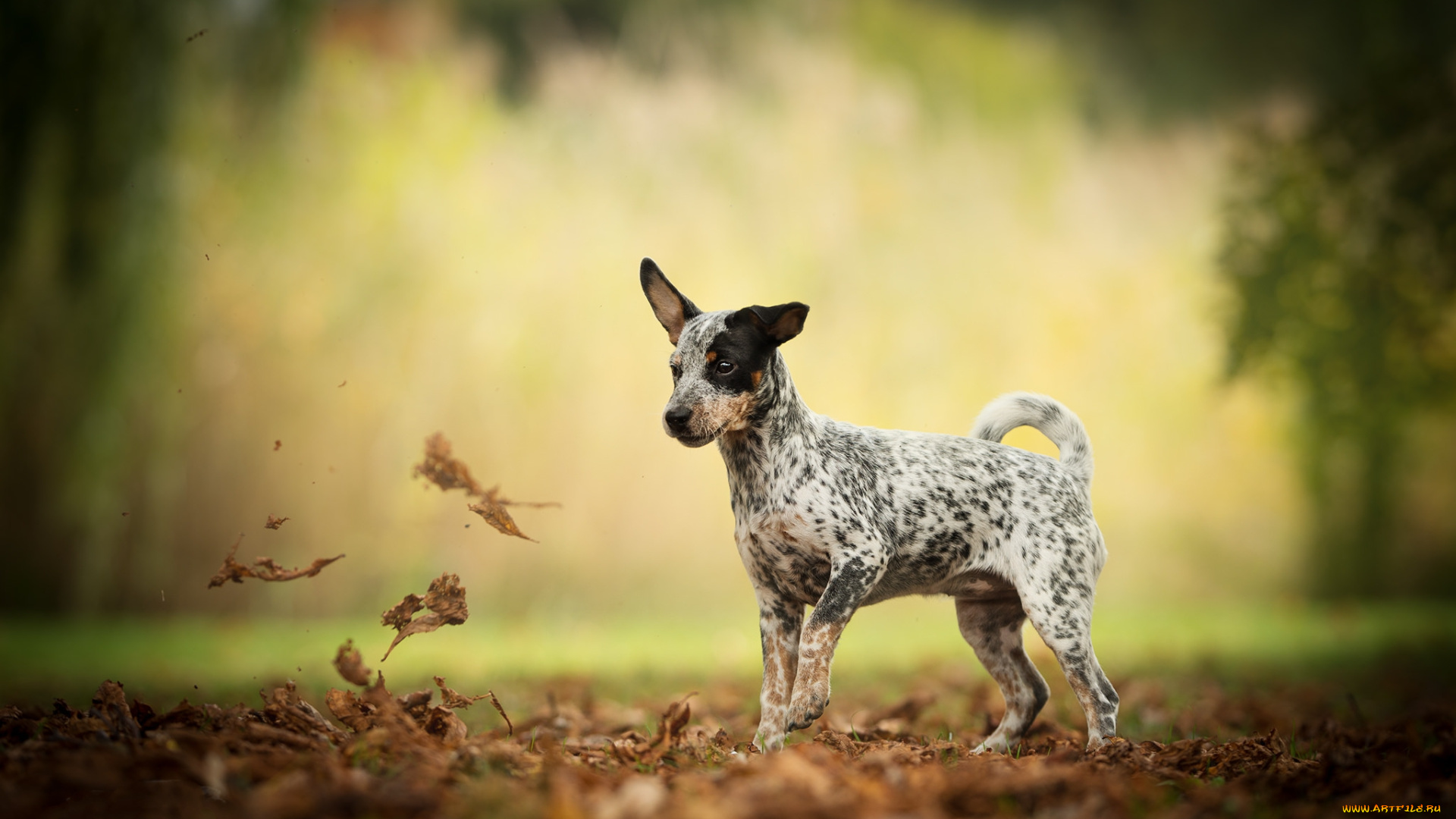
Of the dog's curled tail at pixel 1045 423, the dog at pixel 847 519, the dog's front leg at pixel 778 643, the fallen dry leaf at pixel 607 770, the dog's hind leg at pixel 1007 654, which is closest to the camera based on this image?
the fallen dry leaf at pixel 607 770

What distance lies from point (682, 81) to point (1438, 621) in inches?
476

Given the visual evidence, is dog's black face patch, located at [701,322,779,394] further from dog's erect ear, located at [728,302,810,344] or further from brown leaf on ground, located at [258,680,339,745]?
brown leaf on ground, located at [258,680,339,745]

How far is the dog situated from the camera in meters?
3.78

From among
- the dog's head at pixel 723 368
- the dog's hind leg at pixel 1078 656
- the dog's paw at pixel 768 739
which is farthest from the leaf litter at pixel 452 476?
the dog's hind leg at pixel 1078 656

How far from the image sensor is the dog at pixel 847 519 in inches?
149

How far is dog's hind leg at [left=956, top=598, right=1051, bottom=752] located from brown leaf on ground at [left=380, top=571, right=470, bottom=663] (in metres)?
2.37

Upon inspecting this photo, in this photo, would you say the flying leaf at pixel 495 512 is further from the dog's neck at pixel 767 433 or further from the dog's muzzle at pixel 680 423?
the dog's neck at pixel 767 433

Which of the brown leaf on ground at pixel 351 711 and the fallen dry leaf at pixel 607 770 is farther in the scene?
the brown leaf on ground at pixel 351 711

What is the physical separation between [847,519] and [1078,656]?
3.97ft

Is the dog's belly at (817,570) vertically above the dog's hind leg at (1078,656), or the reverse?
the dog's belly at (817,570)

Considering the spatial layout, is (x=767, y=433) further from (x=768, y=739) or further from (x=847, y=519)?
(x=768, y=739)

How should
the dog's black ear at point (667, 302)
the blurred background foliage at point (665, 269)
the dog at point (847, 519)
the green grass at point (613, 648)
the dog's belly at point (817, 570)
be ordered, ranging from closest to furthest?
the dog at point (847, 519), the dog's belly at point (817, 570), the dog's black ear at point (667, 302), the green grass at point (613, 648), the blurred background foliage at point (665, 269)

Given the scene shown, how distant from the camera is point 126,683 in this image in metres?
6.48

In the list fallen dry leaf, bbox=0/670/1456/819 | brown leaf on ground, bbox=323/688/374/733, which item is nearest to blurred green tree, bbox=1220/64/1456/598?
fallen dry leaf, bbox=0/670/1456/819
